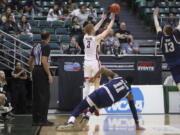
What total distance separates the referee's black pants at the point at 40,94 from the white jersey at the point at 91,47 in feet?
4.53

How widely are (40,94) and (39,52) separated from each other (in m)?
1.01

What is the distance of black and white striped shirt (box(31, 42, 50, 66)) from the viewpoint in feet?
39.5

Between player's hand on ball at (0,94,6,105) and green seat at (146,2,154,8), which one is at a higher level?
green seat at (146,2,154,8)

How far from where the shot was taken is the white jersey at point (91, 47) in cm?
1271

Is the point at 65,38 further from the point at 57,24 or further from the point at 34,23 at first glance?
the point at 34,23

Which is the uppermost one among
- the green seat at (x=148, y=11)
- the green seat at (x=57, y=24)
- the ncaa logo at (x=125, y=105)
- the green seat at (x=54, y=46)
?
the green seat at (x=148, y=11)

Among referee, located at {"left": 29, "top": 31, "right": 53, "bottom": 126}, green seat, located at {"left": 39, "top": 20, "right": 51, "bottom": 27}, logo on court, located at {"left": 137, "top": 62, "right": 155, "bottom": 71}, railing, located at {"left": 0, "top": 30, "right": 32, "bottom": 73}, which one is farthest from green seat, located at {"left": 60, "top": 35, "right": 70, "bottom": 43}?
referee, located at {"left": 29, "top": 31, "right": 53, "bottom": 126}

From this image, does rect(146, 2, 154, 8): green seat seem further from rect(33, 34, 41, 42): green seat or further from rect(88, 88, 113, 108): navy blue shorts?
rect(88, 88, 113, 108): navy blue shorts

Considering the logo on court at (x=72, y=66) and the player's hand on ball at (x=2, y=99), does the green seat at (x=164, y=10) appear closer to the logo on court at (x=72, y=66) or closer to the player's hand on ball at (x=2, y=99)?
the logo on court at (x=72, y=66)

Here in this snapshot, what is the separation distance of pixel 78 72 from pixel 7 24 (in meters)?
4.27

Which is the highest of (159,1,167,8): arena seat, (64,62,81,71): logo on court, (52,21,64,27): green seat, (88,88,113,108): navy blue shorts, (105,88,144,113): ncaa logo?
(159,1,167,8): arena seat

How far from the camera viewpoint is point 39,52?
476 inches

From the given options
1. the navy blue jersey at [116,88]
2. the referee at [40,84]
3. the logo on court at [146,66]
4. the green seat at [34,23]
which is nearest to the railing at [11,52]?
the green seat at [34,23]

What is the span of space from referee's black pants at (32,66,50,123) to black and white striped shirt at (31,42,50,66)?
0.56ft
